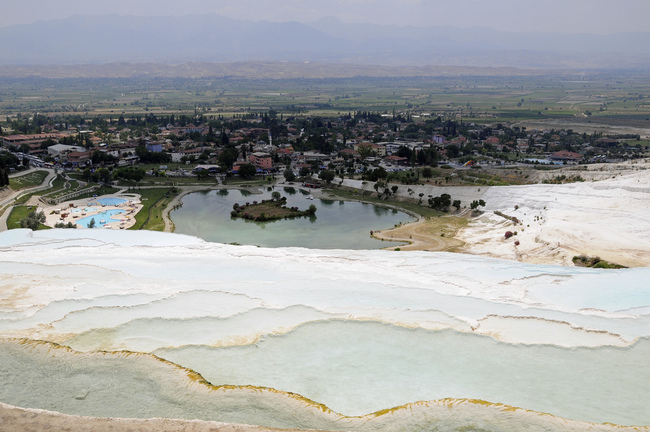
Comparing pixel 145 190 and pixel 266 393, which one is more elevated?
pixel 266 393

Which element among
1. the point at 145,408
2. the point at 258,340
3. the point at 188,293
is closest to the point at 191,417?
the point at 145,408

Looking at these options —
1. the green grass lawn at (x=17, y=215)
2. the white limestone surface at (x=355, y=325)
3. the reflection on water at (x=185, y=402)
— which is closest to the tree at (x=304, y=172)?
the green grass lawn at (x=17, y=215)

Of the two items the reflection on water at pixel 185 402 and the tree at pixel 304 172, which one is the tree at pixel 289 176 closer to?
the tree at pixel 304 172

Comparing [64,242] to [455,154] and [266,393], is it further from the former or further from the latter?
[455,154]

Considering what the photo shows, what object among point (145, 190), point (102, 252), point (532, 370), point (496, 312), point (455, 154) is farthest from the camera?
point (455, 154)

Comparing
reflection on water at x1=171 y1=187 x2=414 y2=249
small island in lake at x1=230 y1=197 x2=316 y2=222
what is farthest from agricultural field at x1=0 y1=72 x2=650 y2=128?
Result: small island in lake at x1=230 y1=197 x2=316 y2=222

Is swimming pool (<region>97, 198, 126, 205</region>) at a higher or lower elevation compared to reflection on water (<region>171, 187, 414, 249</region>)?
higher

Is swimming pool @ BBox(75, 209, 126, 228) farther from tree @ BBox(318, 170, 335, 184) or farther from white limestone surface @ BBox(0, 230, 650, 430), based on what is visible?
white limestone surface @ BBox(0, 230, 650, 430)
